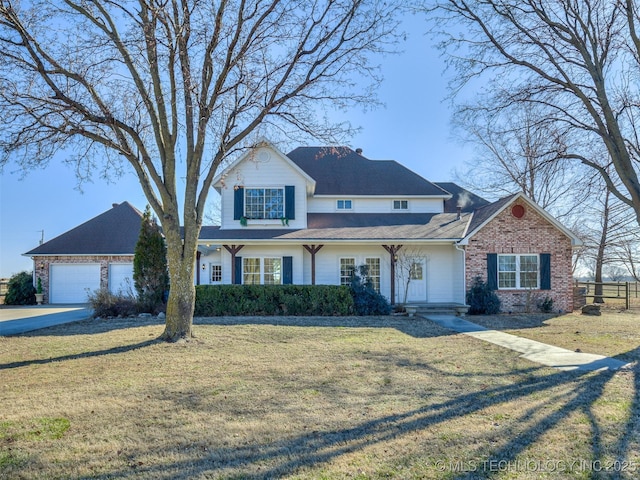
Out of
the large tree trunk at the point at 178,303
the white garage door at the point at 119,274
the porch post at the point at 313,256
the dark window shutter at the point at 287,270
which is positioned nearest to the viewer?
the large tree trunk at the point at 178,303

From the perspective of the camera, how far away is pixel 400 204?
19.3 m

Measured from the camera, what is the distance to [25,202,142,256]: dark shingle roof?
68.8 ft

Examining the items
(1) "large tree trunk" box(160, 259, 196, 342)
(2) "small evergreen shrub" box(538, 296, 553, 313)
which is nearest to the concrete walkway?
(2) "small evergreen shrub" box(538, 296, 553, 313)

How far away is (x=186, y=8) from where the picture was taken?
8773mm

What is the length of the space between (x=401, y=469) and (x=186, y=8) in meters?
9.61

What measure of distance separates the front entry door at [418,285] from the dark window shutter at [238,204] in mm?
7904

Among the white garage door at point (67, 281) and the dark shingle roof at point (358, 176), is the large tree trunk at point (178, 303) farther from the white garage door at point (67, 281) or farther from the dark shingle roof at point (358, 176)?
the white garage door at point (67, 281)

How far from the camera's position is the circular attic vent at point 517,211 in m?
15.9

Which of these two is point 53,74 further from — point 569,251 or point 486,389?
point 569,251

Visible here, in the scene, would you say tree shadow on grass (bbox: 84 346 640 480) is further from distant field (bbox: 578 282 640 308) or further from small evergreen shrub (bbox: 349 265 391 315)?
distant field (bbox: 578 282 640 308)

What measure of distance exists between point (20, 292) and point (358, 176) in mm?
18567

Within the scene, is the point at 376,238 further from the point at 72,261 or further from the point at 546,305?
the point at 72,261

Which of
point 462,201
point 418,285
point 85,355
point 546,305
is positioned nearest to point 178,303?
point 85,355

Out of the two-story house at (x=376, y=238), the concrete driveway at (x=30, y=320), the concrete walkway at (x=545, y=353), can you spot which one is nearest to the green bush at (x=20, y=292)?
the concrete driveway at (x=30, y=320)
